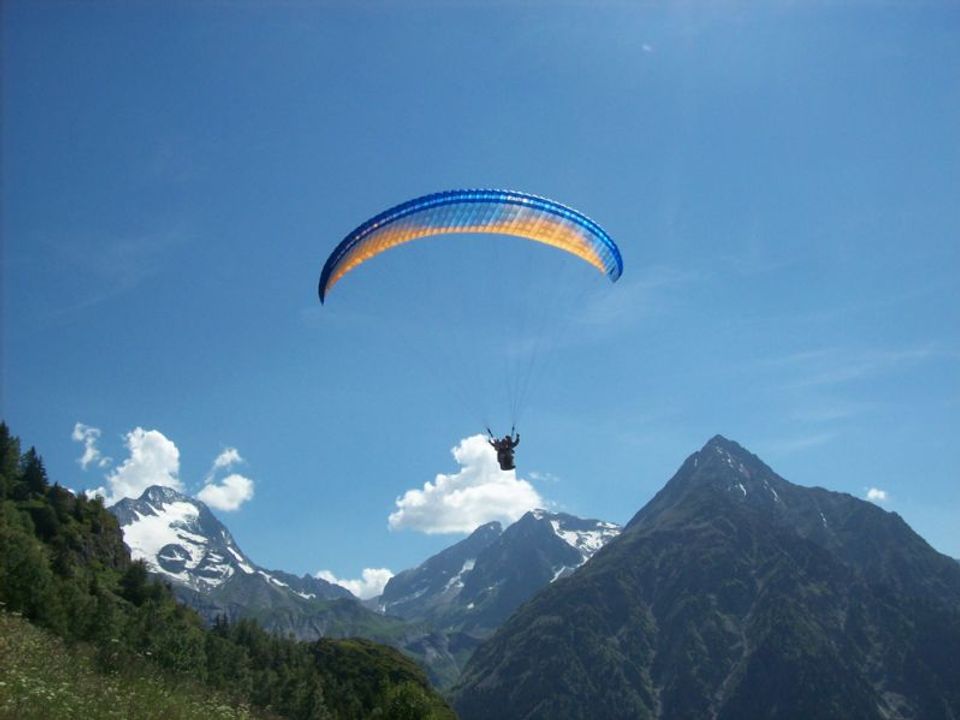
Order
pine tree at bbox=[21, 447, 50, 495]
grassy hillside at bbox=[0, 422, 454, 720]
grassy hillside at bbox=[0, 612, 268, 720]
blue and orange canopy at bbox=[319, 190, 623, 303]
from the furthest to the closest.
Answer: pine tree at bbox=[21, 447, 50, 495] → blue and orange canopy at bbox=[319, 190, 623, 303] → grassy hillside at bbox=[0, 422, 454, 720] → grassy hillside at bbox=[0, 612, 268, 720]

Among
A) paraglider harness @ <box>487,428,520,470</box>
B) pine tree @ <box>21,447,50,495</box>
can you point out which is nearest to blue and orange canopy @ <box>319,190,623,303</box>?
paraglider harness @ <box>487,428,520,470</box>

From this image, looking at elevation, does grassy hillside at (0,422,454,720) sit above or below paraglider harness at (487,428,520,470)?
below

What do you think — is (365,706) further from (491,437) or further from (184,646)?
(491,437)

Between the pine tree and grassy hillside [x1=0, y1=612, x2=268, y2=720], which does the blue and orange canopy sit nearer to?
grassy hillside [x1=0, y1=612, x2=268, y2=720]

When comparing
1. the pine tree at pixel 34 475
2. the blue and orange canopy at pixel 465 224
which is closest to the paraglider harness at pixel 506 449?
the blue and orange canopy at pixel 465 224

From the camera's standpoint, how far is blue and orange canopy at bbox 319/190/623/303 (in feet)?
106

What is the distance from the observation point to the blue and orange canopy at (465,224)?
32.2 m

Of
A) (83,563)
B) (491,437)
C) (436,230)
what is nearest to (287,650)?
(83,563)

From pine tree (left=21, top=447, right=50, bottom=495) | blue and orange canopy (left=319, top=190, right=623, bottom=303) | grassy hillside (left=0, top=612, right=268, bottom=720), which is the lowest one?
grassy hillside (left=0, top=612, right=268, bottom=720)

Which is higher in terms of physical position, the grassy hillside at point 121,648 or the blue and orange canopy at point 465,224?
the blue and orange canopy at point 465,224

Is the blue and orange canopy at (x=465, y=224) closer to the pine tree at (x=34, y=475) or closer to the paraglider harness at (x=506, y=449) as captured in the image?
the paraglider harness at (x=506, y=449)

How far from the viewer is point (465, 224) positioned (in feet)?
109

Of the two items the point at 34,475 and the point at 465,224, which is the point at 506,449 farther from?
the point at 34,475

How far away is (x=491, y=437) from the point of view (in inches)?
1409
